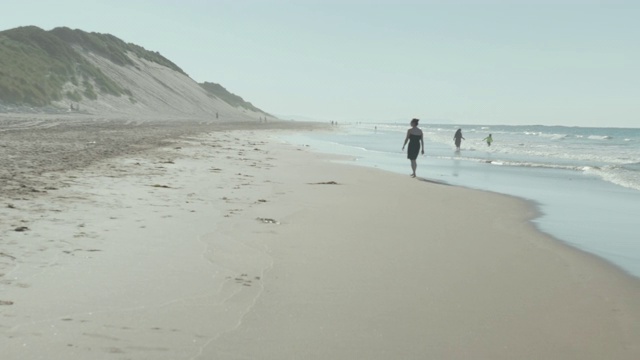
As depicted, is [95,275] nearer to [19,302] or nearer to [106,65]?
[19,302]

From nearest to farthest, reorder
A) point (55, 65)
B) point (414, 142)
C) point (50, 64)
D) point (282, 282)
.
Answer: point (282, 282), point (414, 142), point (50, 64), point (55, 65)

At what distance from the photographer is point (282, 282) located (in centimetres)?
512

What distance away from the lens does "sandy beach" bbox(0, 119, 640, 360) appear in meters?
3.77

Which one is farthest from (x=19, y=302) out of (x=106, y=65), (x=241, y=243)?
(x=106, y=65)

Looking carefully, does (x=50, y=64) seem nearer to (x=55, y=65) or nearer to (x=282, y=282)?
(x=55, y=65)

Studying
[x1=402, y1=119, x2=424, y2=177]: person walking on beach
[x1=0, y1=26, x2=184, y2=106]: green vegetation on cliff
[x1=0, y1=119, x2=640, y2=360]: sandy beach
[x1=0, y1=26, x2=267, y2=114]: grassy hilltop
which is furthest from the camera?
[x1=0, y1=26, x2=267, y2=114]: grassy hilltop

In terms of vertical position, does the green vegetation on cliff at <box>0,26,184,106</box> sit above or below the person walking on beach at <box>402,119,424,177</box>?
above

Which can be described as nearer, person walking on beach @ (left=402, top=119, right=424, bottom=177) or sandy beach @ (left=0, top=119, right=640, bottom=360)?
sandy beach @ (left=0, top=119, right=640, bottom=360)

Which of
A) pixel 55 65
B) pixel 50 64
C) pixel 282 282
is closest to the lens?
pixel 282 282

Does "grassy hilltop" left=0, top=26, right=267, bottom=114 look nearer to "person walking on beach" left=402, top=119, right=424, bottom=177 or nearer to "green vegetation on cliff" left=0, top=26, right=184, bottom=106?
"green vegetation on cliff" left=0, top=26, right=184, bottom=106

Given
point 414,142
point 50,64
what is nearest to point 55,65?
point 50,64

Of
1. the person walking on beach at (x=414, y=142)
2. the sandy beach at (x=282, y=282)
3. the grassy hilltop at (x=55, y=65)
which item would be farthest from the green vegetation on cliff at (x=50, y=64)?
the sandy beach at (x=282, y=282)

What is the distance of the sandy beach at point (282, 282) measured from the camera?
377 cm

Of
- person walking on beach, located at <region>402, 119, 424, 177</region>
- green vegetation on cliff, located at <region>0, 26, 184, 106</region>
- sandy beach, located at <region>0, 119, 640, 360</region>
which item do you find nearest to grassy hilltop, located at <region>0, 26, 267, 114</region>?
green vegetation on cliff, located at <region>0, 26, 184, 106</region>
